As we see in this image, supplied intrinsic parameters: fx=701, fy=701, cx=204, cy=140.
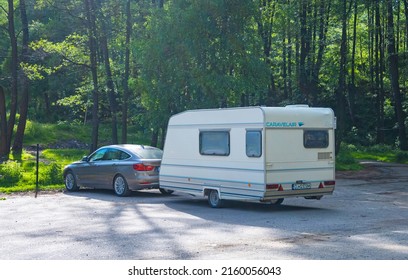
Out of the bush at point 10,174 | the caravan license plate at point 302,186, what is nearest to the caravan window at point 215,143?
the caravan license plate at point 302,186

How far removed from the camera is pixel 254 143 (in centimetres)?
1622

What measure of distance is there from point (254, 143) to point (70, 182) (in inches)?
340

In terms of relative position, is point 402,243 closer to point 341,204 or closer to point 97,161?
point 341,204

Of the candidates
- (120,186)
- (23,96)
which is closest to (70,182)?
(120,186)

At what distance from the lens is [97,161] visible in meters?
21.7

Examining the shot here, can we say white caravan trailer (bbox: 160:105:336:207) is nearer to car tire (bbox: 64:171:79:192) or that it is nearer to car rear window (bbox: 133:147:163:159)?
car rear window (bbox: 133:147:163:159)

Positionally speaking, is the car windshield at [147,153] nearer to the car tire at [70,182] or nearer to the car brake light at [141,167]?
the car brake light at [141,167]

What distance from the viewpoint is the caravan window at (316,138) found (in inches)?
659

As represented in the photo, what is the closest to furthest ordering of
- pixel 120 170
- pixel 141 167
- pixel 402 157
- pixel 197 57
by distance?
pixel 141 167
pixel 120 170
pixel 197 57
pixel 402 157

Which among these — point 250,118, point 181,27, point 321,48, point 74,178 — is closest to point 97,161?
point 74,178

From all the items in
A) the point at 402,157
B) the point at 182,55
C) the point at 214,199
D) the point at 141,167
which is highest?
the point at 182,55

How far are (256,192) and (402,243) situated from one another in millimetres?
5290

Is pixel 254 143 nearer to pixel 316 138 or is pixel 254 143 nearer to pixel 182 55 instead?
pixel 316 138
